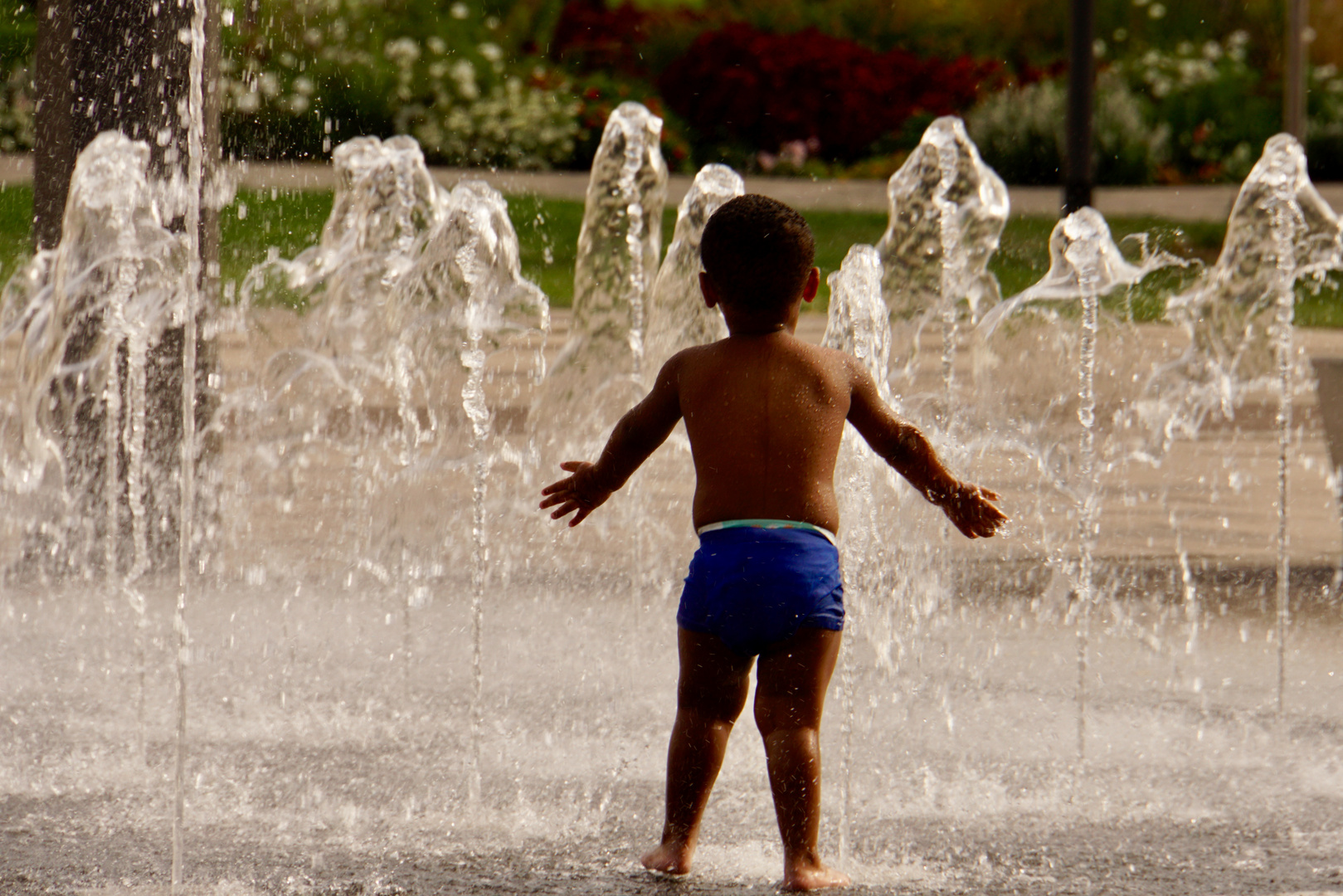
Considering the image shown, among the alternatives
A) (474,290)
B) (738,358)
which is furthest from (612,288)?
(738,358)

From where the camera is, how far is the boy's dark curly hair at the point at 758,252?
105 inches

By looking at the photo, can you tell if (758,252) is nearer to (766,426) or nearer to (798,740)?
(766,426)

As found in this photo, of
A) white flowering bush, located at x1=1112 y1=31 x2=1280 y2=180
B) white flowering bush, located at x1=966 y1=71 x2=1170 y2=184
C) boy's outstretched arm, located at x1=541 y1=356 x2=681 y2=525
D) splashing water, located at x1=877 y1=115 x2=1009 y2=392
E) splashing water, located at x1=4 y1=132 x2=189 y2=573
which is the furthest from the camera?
white flowering bush, located at x1=1112 y1=31 x2=1280 y2=180

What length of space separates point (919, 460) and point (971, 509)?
0.11 m

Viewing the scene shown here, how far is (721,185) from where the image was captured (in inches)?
186

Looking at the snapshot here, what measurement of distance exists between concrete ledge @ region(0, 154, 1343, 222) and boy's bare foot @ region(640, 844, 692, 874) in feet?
35.7

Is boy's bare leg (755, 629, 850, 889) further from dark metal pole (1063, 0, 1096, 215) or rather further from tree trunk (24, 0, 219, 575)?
dark metal pole (1063, 0, 1096, 215)

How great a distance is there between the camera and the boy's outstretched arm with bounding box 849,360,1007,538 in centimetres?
273

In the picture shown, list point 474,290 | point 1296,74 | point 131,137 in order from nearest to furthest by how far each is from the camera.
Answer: point 474,290, point 131,137, point 1296,74

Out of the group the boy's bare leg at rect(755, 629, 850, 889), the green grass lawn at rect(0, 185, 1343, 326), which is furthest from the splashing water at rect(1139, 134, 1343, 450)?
the boy's bare leg at rect(755, 629, 850, 889)

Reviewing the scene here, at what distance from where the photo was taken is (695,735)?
2.71 meters

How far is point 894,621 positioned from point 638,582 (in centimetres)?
73

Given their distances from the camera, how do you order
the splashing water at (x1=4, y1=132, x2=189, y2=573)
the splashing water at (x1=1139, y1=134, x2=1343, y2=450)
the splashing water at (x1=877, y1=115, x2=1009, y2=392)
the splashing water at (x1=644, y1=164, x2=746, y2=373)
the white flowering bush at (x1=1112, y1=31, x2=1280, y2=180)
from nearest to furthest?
the splashing water at (x1=4, y1=132, x2=189, y2=573)
the splashing water at (x1=644, y1=164, x2=746, y2=373)
the splashing water at (x1=877, y1=115, x2=1009, y2=392)
the splashing water at (x1=1139, y1=134, x2=1343, y2=450)
the white flowering bush at (x1=1112, y1=31, x2=1280, y2=180)

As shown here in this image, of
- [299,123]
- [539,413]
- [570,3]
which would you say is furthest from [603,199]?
[570,3]
